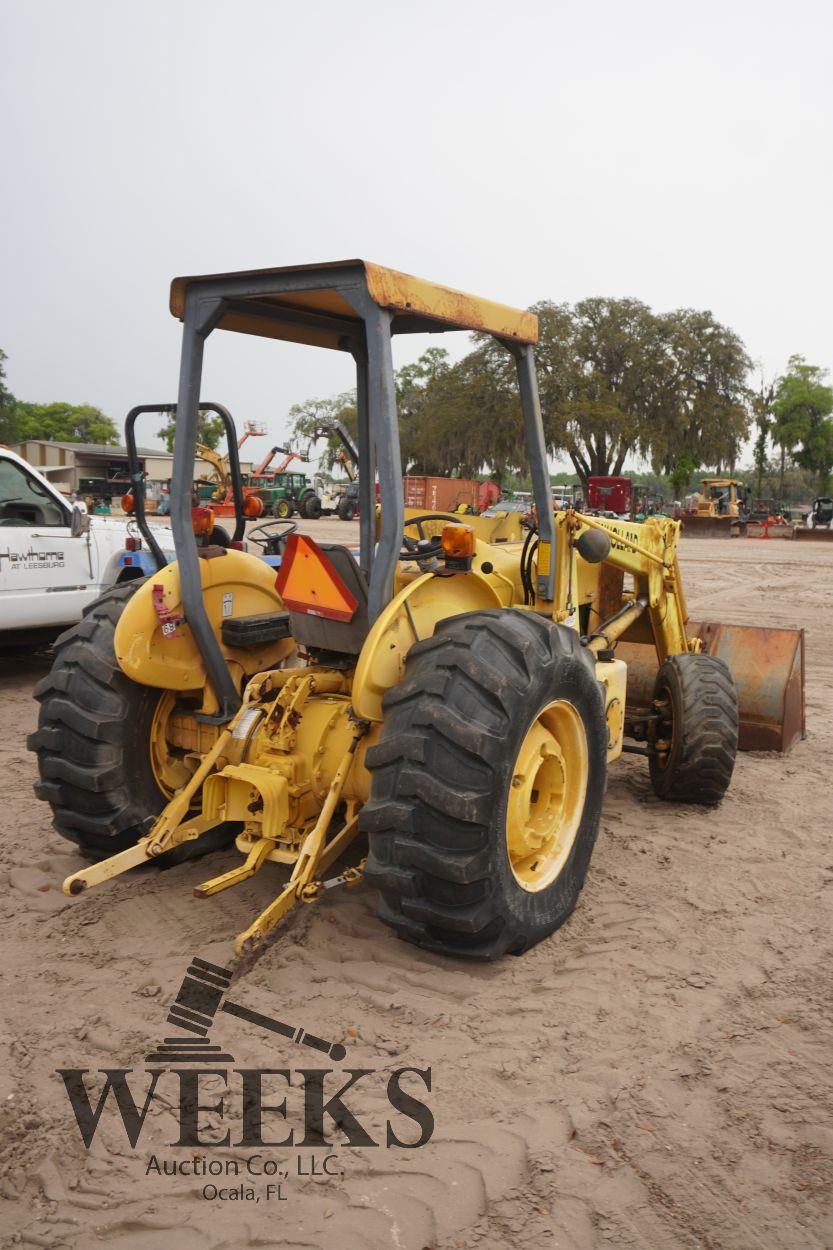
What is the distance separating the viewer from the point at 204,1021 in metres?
3.16

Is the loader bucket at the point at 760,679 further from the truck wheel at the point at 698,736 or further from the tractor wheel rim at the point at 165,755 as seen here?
the tractor wheel rim at the point at 165,755

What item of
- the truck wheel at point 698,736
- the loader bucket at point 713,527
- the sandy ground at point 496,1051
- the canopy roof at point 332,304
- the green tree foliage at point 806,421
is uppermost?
the green tree foliage at point 806,421

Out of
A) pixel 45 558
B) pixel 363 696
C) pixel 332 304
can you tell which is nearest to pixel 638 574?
pixel 332 304

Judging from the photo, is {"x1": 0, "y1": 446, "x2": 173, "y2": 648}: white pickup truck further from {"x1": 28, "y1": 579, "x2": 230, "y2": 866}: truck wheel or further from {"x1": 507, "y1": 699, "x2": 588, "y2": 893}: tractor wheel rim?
{"x1": 507, "y1": 699, "x2": 588, "y2": 893}: tractor wheel rim

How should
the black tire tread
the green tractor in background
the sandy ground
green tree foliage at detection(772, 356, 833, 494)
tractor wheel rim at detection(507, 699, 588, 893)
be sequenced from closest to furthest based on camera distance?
the sandy ground, tractor wheel rim at detection(507, 699, 588, 893), the black tire tread, the green tractor in background, green tree foliage at detection(772, 356, 833, 494)

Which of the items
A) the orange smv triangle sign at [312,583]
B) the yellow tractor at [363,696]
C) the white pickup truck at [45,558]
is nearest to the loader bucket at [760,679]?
the yellow tractor at [363,696]

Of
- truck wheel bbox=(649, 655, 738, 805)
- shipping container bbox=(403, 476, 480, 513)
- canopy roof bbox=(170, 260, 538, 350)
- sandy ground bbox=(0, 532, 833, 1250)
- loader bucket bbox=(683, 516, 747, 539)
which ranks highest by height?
canopy roof bbox=(170, 260, 538, 350)

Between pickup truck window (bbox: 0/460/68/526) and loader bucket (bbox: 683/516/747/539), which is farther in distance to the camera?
loader bucket (bbox: 683/516/747/539)

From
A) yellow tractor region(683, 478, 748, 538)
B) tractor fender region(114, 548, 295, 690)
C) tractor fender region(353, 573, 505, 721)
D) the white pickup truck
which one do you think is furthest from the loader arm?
yellow tractor region(683, 478, 748, 538)

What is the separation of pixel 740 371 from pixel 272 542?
135 feet

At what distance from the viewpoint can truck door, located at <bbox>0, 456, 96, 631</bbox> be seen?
323 inches

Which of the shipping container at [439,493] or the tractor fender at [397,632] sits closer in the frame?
the tractor fender at [397,632]

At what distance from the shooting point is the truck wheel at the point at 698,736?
519 centimetres

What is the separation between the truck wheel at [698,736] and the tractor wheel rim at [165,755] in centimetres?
263
